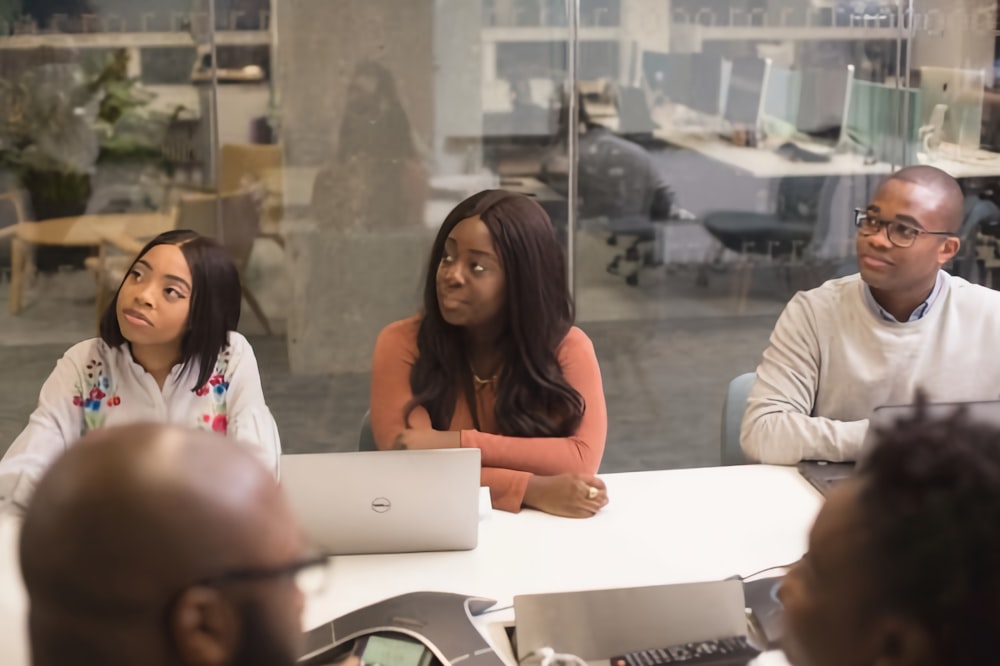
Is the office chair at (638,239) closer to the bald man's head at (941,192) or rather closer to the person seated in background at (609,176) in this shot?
the person seated in background at (609,176)

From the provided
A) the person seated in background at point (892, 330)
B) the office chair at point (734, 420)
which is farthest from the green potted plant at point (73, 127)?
the person seated in background at point (892, 330)

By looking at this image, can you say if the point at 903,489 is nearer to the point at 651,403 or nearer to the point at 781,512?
the point at 781,512

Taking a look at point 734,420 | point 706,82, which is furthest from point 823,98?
point 734,420

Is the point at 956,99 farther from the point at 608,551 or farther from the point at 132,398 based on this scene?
the point at 132,398

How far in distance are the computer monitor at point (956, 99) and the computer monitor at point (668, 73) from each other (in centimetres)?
101

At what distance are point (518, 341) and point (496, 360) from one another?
10 cm

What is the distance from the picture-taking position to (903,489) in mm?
1045

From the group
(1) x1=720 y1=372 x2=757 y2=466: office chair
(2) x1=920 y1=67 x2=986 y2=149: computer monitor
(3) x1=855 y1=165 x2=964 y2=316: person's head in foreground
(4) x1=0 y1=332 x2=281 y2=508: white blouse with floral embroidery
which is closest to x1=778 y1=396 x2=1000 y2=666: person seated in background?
(4) x1=0 y1=332 x2=281 y2=508: white blouse with floral embroidery

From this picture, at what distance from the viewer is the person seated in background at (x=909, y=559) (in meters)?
0.98

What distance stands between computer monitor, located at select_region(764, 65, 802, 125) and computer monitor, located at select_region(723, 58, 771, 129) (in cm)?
2

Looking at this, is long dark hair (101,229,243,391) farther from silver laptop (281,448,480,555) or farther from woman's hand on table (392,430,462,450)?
silver laptop (281,448,480,555)

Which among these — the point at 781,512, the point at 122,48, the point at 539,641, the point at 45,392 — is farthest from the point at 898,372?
the point at 122,48

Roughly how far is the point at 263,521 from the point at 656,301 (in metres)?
4.39

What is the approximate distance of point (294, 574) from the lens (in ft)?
3.44
